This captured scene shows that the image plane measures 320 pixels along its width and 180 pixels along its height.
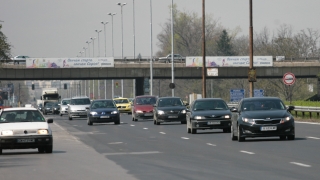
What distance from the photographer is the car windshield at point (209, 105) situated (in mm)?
36250

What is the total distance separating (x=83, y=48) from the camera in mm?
185375

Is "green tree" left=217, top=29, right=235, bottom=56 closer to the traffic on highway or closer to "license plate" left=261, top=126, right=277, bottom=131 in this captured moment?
the traffic on highway

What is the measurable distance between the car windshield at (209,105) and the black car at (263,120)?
23.6 feet

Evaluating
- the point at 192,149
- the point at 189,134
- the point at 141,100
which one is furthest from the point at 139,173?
the point at 141,100

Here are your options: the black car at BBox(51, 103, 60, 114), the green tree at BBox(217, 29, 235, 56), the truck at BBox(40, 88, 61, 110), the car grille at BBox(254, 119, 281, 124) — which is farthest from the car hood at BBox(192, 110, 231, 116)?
the green tree at BBox(217, 29, 235, 56)

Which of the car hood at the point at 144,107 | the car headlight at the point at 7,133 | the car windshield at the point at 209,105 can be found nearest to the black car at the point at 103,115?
the car hood at the point at 144,107

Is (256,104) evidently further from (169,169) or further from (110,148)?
(169,169)

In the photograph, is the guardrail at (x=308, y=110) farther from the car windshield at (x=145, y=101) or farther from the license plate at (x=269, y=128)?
the license plate at (x=269, y=128)

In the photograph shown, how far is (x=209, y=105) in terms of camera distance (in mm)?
36469

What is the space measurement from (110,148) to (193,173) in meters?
10.5

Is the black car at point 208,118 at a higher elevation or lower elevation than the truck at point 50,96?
lower

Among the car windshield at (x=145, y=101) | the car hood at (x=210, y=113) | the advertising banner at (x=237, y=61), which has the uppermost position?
the advertising banner at (x=237, y=61)

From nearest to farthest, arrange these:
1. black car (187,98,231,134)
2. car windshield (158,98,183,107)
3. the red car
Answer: black car (187,98,231,134), car windshield (158,98,183,107), the red car

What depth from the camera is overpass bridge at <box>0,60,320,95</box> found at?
94.4m
